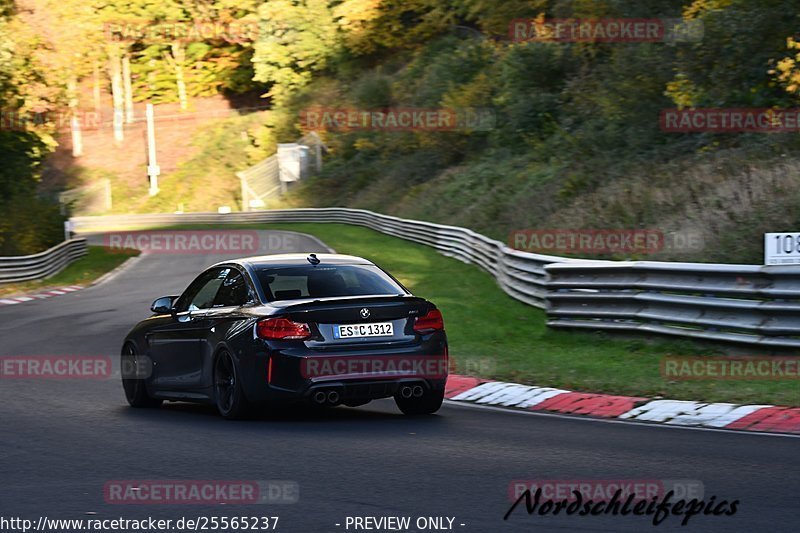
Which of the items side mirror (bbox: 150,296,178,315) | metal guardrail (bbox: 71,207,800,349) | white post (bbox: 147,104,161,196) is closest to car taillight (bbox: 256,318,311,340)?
side mirror (bbox: 150,296,178,315)

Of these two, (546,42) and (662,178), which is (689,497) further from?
(546,42)

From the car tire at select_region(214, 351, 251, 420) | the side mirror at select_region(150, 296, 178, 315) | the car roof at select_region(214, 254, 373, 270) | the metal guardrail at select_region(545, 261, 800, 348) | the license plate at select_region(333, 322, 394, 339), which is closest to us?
the license plate at select_region(333, 322, 394, 339)

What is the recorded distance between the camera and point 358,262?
11.3 metres

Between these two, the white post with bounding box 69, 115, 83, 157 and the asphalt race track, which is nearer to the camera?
the asphalt race track

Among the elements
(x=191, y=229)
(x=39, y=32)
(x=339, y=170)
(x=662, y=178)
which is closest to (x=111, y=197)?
(x=339, y=170)

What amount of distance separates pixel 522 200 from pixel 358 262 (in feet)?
90.3

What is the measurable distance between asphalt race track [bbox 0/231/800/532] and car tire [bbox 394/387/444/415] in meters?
0.14

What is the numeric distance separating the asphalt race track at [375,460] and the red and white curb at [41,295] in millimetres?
18341

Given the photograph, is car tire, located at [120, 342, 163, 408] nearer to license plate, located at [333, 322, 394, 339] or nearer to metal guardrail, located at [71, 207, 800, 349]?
license plate, located at [333, 322, 394, 339]

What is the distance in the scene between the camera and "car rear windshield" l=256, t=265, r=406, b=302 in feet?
34.9

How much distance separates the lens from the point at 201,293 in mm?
11672

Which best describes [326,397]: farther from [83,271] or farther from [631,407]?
[83,271]

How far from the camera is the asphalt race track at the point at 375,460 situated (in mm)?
6676

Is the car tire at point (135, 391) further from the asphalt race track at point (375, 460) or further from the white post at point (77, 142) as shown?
the white post at point (77, 142)
